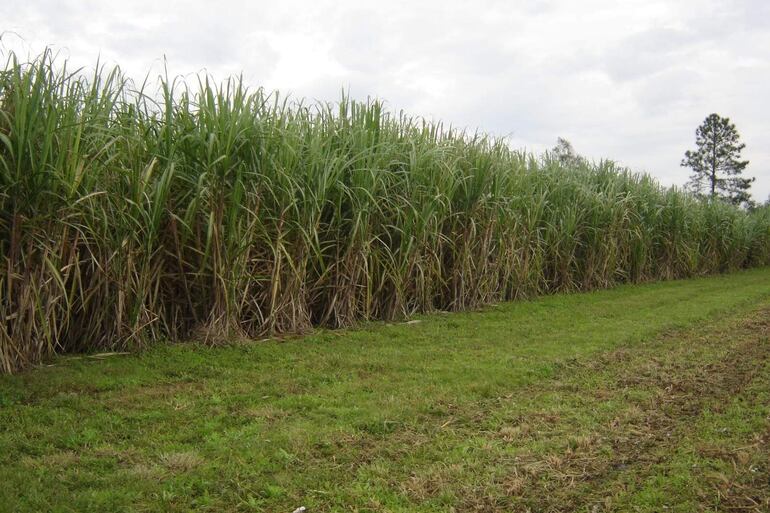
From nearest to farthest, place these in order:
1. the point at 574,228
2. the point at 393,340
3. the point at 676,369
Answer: the point at 676,369 → the point at 393,340 → the point at 574,228

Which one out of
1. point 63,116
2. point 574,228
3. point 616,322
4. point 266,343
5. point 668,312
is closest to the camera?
point 63,116

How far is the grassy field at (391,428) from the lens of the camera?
265cm

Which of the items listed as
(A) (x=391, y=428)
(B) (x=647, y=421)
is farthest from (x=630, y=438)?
(A) (x=391, y=428)

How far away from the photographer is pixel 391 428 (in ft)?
11.4

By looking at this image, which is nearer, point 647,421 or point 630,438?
point 630,438

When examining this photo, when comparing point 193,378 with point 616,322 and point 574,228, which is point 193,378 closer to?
point 616,322

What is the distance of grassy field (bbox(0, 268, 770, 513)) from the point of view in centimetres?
265

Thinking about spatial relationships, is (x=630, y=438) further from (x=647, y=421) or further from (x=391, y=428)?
(x=391, y=428)

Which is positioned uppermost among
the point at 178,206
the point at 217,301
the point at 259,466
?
the point at 178,206

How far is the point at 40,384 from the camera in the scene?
3.81m

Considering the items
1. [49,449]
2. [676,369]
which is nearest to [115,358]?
[49,449]

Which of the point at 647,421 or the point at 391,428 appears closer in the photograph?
the point at 391,428

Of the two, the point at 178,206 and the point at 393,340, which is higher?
the point at 178,206

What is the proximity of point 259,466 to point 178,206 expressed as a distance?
107 inches
